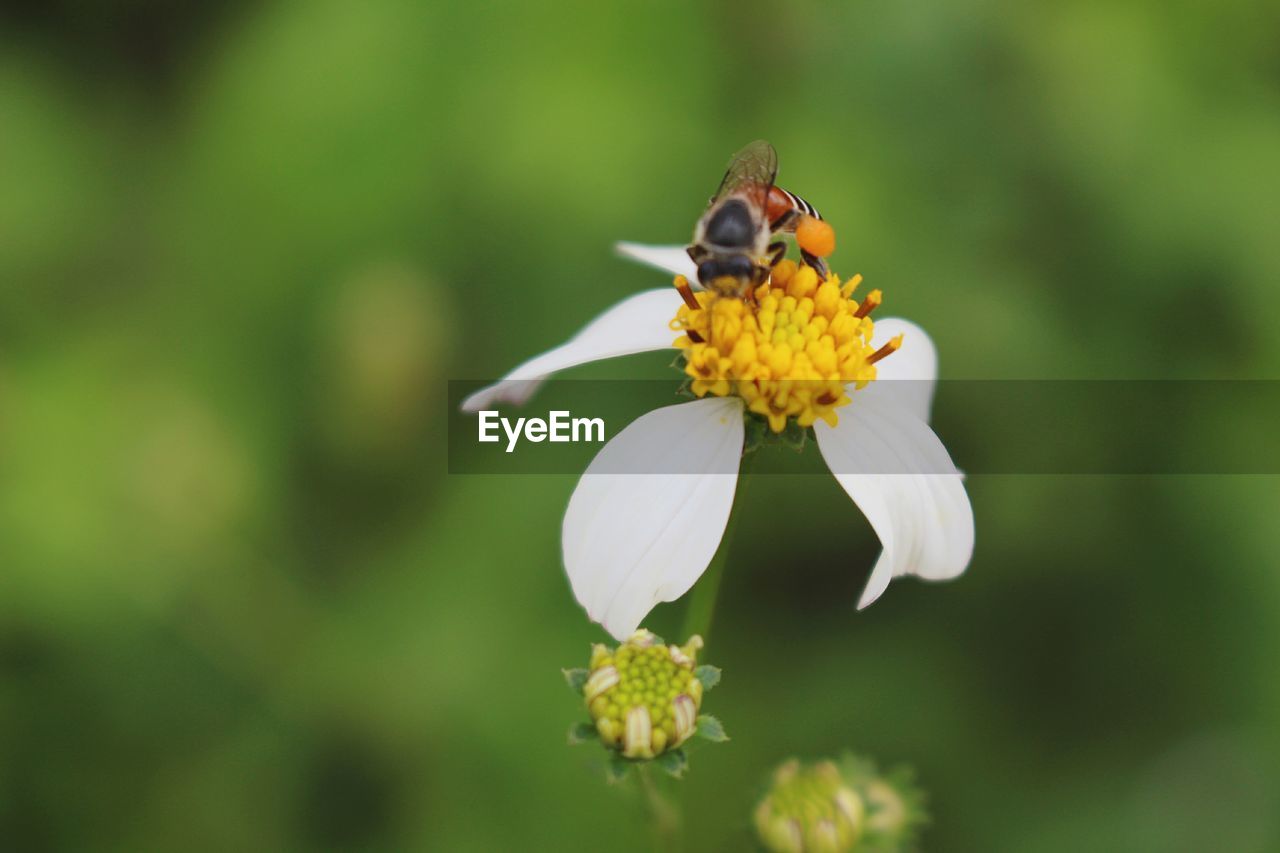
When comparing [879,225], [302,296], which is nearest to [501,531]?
[302,296]

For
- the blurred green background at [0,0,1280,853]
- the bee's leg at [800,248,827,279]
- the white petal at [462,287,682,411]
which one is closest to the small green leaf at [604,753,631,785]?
the white petal at [462,287,682,411]


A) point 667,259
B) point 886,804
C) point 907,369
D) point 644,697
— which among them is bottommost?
point 886,804

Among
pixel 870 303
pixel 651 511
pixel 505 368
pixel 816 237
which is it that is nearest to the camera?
pixel 651 511

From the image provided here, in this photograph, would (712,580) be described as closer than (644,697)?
No

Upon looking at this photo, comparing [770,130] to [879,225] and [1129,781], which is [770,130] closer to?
[879,225]

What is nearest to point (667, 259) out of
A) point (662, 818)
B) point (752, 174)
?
point (752, 174)

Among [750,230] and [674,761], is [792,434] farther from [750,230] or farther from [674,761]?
[674,761]
